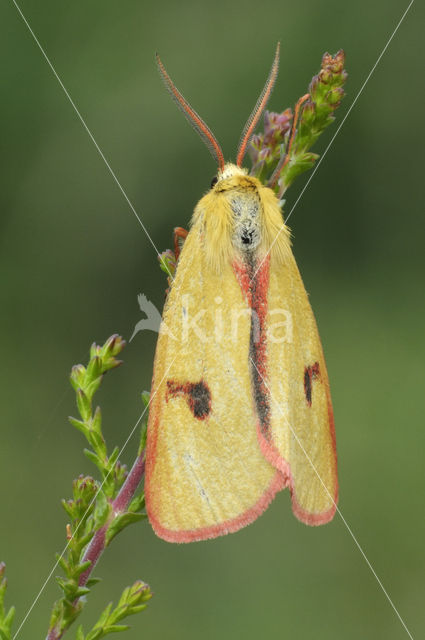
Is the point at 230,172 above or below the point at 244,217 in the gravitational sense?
above

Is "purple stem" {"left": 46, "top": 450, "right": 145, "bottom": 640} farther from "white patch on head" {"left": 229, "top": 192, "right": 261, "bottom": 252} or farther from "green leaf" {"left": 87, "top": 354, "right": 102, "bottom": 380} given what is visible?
"white patch on head" {"left": 229, "top": 192, "right": 261, "bottom": 252}

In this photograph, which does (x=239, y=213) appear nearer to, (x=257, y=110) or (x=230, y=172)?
(x=230, y=172)

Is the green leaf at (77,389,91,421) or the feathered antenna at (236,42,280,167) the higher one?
the feathered antenna at (236,42,280,167)

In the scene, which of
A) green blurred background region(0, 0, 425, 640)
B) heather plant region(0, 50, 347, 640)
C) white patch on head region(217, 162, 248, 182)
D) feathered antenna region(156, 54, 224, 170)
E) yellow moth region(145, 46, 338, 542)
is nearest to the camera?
heather plant region(0, 50, 347, 640)

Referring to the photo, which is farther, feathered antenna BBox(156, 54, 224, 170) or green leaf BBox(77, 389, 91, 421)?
feathered antenna BBox(156, 54, 224, 170)

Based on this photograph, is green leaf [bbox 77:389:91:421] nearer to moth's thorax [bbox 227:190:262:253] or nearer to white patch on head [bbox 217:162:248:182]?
moth's thorax [bbox 227:190:262:253]

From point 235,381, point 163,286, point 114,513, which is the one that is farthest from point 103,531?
point 163,286

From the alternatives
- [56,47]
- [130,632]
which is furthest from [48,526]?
[56,47]

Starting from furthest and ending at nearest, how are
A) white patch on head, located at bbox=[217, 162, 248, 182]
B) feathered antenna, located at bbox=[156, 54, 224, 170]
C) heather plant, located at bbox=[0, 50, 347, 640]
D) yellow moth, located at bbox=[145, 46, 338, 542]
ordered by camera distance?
white patch on head, located at bbox=[217, 162, 248, 182] → feathered antenna, located at bbox=[156, 54, 224, 170] → yellow moth, located at bbox=[145, 46, 338, 542] → heather plant, located at bbox=[0, 50, 347, 640]

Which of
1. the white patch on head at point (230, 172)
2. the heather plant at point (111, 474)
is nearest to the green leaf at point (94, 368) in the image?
the heather plant at point (111, 474)

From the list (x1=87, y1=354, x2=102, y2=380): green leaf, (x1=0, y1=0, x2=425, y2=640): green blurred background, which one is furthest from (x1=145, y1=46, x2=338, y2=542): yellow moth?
(x1=0, y1=0, x2=425, y2=640): green blurred background
